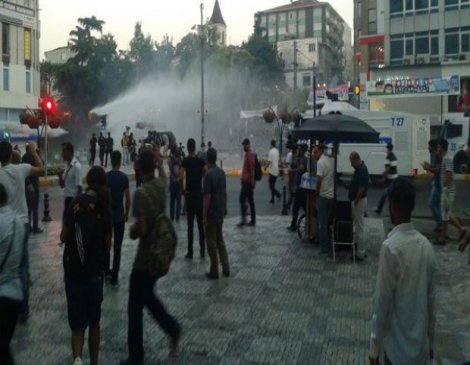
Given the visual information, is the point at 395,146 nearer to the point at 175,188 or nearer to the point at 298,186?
the point at 175,188

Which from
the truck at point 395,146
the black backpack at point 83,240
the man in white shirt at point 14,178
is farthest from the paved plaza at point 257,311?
the truck at point 395,146

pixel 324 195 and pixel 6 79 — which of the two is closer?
pixel 324 195

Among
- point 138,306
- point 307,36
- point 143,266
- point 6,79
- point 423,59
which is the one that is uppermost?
point 307,36

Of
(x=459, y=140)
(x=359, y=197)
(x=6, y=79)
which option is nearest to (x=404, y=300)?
(x=359, y=197)

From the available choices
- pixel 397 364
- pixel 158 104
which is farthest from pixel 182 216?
pixel 158 104

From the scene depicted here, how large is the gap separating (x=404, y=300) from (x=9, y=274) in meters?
2.82

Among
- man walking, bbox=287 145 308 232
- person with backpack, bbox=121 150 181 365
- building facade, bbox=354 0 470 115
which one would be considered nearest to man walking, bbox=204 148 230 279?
person with backpack, bbox=121 150 181 365

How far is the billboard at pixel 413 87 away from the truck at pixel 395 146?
474 inches

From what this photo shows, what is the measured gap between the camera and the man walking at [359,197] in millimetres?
9391

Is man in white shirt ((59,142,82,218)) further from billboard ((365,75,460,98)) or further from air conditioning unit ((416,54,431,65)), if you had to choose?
air conditioning unit ((416,54,431,65))

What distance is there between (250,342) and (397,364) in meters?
2.64

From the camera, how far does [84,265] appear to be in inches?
188

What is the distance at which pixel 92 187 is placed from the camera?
5074 millimetres

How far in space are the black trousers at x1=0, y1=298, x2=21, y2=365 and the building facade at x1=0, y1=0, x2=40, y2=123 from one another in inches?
1750
